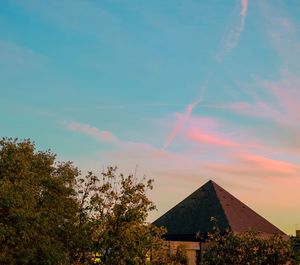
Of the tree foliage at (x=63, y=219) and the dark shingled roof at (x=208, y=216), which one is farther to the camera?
the dark shingled roof at (x=208, y=216)

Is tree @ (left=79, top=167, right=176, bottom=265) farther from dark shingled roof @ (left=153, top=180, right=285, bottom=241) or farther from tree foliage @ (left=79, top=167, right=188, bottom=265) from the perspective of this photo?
dark shingled roof @ (left=153, top=180, right=285, bottom=241)

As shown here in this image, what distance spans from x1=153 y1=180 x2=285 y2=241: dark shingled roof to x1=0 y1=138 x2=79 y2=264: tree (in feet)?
51.5

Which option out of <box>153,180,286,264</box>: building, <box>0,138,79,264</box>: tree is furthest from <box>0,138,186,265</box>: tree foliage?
<box>153,180,286,264</box>: building

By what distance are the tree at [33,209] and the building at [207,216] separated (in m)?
15.6

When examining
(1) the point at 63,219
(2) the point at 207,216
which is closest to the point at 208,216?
(2) the point at 207,216

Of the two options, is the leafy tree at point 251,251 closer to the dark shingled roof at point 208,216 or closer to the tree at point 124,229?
the tree at point 124,229

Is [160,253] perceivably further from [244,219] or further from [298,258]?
[244,219]

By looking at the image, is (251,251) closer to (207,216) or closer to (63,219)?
(63,219)

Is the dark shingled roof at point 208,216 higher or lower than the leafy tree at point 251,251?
higher

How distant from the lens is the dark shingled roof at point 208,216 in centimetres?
5169

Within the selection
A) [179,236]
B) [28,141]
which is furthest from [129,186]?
[179,236]

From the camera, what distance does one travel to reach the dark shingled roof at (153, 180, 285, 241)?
5169 cm

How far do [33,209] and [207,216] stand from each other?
22.6 metres

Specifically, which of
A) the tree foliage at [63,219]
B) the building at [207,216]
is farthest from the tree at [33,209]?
the building at [207,216]
